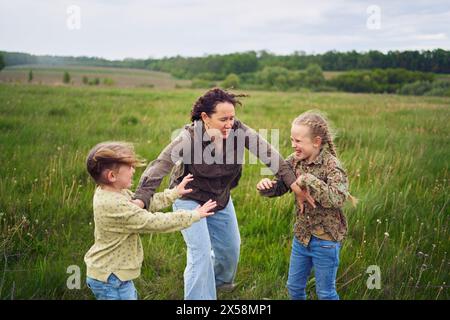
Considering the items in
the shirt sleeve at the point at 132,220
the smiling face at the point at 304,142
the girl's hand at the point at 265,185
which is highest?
the smiling face at the point at 304,142

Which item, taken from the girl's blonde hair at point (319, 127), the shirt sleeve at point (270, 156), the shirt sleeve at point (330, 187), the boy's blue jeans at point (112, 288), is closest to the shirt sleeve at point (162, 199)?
the boy's blue jeans at point (112, 288)

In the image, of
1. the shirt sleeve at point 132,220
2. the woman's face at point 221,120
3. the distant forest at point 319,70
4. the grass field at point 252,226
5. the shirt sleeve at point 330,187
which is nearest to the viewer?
the shirt sleeve at point 132,220

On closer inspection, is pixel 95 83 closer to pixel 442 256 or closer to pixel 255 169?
pixel 255 169

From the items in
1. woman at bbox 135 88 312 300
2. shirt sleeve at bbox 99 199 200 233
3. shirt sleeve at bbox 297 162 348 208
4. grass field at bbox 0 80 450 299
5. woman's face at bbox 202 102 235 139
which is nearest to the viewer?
shirt sleeve at bbox 99 199 200 233

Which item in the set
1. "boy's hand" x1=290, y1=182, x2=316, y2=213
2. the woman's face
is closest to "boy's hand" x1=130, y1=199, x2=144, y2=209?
the woman's face

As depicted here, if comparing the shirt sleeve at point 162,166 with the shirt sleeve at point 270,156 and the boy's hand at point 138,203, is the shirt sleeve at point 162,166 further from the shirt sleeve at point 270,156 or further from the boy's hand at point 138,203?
the shirt sleeve at point 270,156

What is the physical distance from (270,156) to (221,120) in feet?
→ 1.50

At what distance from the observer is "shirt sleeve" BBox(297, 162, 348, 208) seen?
251cm

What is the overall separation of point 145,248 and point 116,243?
117cm

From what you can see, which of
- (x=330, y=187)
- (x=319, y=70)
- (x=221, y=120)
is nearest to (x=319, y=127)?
(x=330, y=187)

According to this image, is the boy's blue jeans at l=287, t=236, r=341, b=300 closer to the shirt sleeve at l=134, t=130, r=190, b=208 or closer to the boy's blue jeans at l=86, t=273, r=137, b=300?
the shirt sleeve at l=134, t=130, r=190, b=208

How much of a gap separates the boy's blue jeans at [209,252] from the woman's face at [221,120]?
0.54 meters

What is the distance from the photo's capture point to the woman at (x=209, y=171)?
8.95 feet

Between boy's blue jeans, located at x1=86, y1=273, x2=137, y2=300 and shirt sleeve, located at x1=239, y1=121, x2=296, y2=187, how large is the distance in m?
1.28
